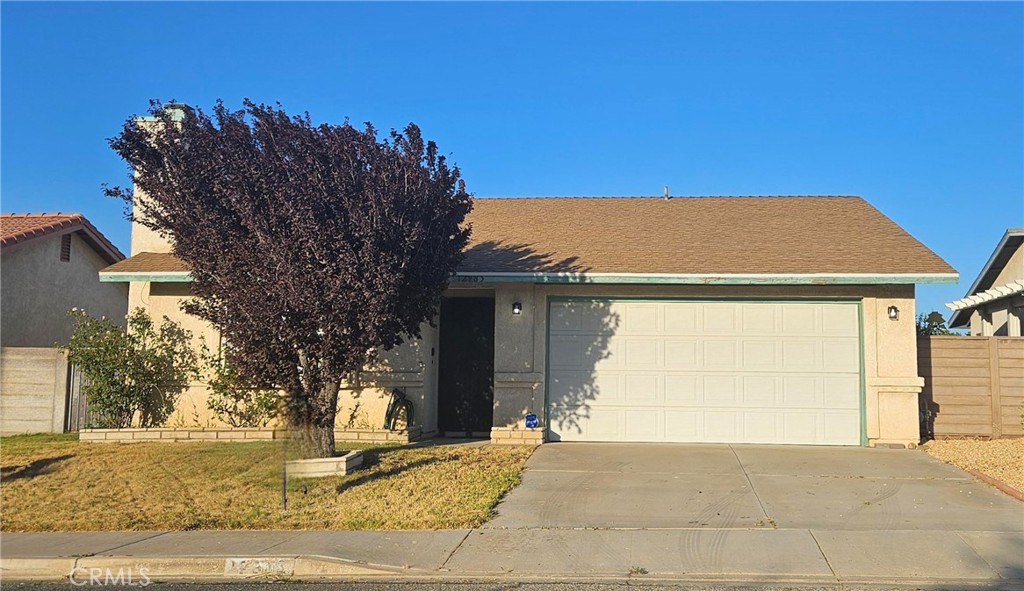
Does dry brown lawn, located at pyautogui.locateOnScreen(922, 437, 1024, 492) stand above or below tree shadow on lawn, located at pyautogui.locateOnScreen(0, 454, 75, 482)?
above

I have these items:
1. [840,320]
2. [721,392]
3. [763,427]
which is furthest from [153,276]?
[840,320]

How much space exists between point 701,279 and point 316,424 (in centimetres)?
617

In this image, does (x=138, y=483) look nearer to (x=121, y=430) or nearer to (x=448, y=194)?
(x=121, y=430)

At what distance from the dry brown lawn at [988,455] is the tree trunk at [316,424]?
27.3ft

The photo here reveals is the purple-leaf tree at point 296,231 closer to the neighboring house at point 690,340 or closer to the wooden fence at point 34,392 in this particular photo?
the neighboring house at point 690,340

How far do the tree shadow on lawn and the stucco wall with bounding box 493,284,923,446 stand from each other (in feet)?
20.9

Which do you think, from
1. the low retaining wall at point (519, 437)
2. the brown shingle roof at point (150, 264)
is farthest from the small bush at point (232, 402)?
the low retaining wall at point (519, 437)

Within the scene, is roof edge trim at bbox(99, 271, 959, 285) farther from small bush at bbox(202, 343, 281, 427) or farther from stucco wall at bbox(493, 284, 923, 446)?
small bush at bbox(202, 343, 281, 427)

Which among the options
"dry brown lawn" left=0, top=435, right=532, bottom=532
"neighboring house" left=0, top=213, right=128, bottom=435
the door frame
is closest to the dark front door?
the door frame

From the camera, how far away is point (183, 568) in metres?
7.31

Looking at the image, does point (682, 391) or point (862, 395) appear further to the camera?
point (682, 391)

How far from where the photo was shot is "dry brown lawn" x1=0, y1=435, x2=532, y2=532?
883 cm

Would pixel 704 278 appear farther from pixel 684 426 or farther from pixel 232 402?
pixel 232 402

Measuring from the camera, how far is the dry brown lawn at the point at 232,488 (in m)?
A: 8.83
